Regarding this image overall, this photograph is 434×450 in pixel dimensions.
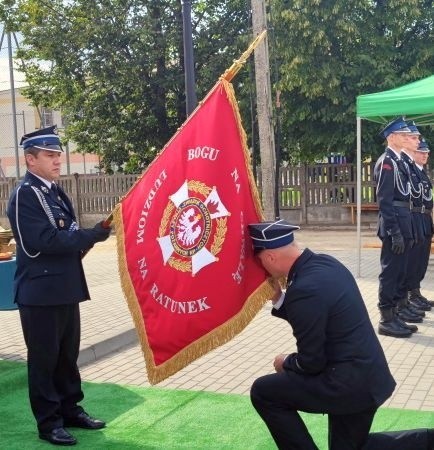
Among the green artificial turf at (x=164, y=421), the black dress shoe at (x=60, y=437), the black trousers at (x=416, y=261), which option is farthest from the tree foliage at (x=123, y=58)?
the black dress shoe at (x=60, y=437)

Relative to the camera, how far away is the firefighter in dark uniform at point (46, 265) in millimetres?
3844

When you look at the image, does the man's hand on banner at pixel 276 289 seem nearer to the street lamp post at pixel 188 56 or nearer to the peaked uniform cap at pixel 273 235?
the peaked uniform cap at pixel 273 235

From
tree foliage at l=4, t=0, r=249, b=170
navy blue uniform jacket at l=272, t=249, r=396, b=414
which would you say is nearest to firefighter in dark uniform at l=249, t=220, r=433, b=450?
navy blue uniform jacket at l=272, t=249, r=396, b=414

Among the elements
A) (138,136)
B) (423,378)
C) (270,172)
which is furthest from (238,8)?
(423,378)

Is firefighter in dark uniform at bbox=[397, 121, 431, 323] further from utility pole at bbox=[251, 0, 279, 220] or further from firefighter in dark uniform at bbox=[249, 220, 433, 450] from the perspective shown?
utility pole at bbox=[251, 0, 279, 220]

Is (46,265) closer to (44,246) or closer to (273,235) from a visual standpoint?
(44,246)

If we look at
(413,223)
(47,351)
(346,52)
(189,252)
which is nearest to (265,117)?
(413,223)

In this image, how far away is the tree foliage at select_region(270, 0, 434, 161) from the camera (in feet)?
55.9

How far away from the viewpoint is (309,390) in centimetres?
307

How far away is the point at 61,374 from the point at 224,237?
1.47m

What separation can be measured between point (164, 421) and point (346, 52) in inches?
584

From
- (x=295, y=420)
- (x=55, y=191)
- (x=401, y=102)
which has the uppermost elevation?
(x=401, y=102)

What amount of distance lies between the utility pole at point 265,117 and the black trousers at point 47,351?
7.21m

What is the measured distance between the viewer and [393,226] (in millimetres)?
6508
